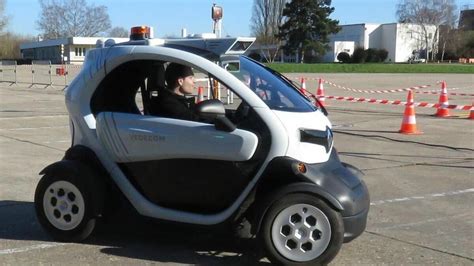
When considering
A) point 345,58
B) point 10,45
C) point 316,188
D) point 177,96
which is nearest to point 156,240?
point 177,96

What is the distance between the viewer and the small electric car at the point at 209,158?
4.57 metres

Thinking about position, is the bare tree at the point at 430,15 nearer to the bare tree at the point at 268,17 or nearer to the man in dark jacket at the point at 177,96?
the bare tree at the point at 268,17

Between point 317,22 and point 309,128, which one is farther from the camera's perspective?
point 317,22

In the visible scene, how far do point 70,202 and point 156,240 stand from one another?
2.67 ft

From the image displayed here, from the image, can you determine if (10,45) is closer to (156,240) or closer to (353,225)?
(156,240)

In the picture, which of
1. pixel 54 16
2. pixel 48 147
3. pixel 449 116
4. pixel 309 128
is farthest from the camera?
pixel 54 16

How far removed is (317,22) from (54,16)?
5819 centimetres

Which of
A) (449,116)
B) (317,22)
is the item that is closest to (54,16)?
(317,22)

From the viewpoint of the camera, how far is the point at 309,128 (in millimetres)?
4781

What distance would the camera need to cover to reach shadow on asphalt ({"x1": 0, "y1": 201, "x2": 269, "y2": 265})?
486 cm

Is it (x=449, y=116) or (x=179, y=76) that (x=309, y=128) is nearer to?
(x=179, y=76)

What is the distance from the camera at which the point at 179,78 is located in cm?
526

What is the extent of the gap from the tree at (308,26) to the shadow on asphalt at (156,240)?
87213 millimetres

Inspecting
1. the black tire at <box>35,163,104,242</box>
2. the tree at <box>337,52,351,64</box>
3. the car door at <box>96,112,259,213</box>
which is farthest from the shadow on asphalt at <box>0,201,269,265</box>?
the tree at <box>337,52,351,64</box>
